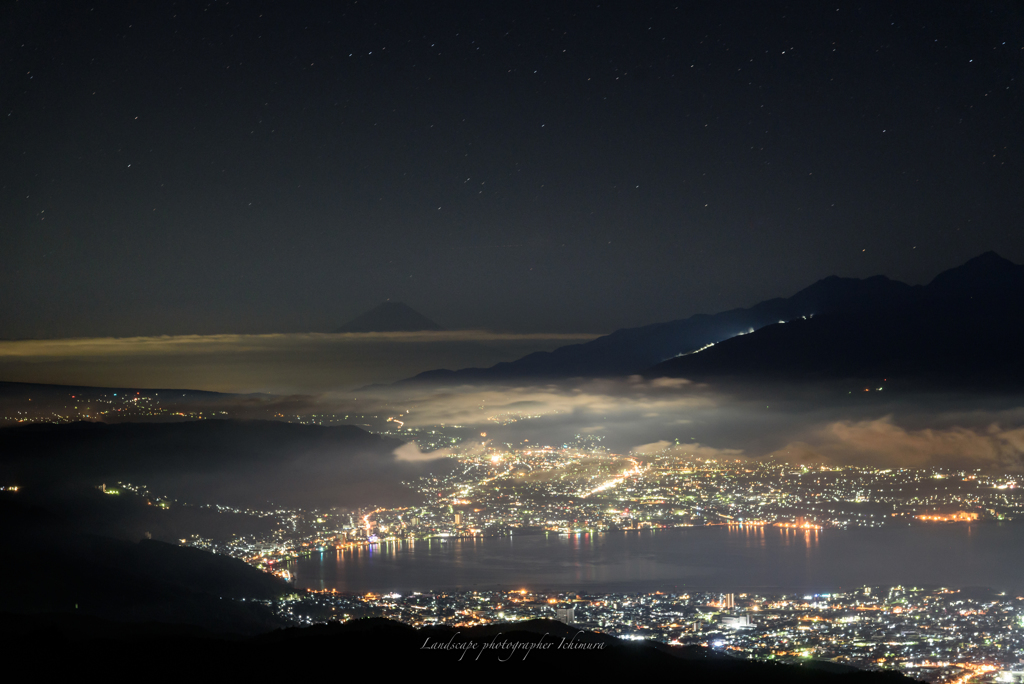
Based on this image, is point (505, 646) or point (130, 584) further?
point (130, 584)

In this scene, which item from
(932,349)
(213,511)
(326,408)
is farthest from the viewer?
(932,349)

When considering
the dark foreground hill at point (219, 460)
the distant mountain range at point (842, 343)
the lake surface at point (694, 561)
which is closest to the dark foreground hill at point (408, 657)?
the lake surface at point (694, 561)

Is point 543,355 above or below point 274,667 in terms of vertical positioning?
above

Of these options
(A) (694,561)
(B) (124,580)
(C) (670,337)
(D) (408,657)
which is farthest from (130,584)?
(C) (670,337)

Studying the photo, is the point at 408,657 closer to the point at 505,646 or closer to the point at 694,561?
the point at 505,646

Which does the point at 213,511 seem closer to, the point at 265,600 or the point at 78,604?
the point at 265,600

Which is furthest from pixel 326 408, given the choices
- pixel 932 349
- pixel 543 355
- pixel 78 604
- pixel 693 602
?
pixel 932 349

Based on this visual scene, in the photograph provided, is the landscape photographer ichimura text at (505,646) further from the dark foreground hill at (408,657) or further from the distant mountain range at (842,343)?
the distant mountain range at (842,343)
